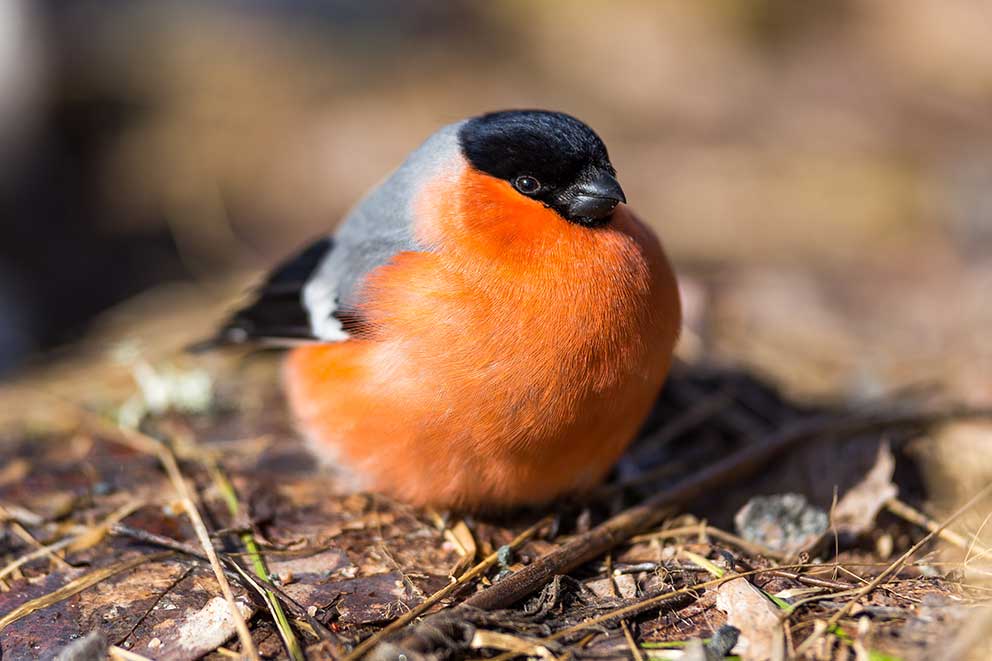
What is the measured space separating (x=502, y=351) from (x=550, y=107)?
21.8 feet

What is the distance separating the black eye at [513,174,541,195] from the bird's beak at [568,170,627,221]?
0.14m

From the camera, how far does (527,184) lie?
3.30m

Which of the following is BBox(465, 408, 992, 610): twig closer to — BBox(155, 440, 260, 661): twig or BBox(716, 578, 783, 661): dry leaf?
BBox(716, 578, 783, 661): dry leaf

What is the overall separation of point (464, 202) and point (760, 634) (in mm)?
1849

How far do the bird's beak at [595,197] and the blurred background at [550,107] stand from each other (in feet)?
8.19

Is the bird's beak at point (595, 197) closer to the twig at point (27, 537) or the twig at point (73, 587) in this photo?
the twig at point (73, 587)

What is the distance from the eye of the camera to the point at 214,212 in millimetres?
8656

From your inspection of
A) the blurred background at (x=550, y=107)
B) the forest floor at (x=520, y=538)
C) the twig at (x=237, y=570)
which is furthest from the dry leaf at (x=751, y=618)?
the blurred background at (x=550, y=107)

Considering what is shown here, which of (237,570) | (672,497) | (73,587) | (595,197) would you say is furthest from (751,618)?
(73,587)

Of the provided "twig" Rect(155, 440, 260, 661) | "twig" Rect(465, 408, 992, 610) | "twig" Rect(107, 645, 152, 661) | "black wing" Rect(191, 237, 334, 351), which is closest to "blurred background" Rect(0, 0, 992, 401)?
"twig" Rect(465, 408, 992, 610)

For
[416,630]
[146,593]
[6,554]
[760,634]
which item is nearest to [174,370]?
[6,554]

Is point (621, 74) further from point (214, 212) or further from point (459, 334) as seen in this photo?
point (459, 334)

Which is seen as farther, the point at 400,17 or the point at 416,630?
the point at 400,17

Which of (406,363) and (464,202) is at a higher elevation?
(464,202)
